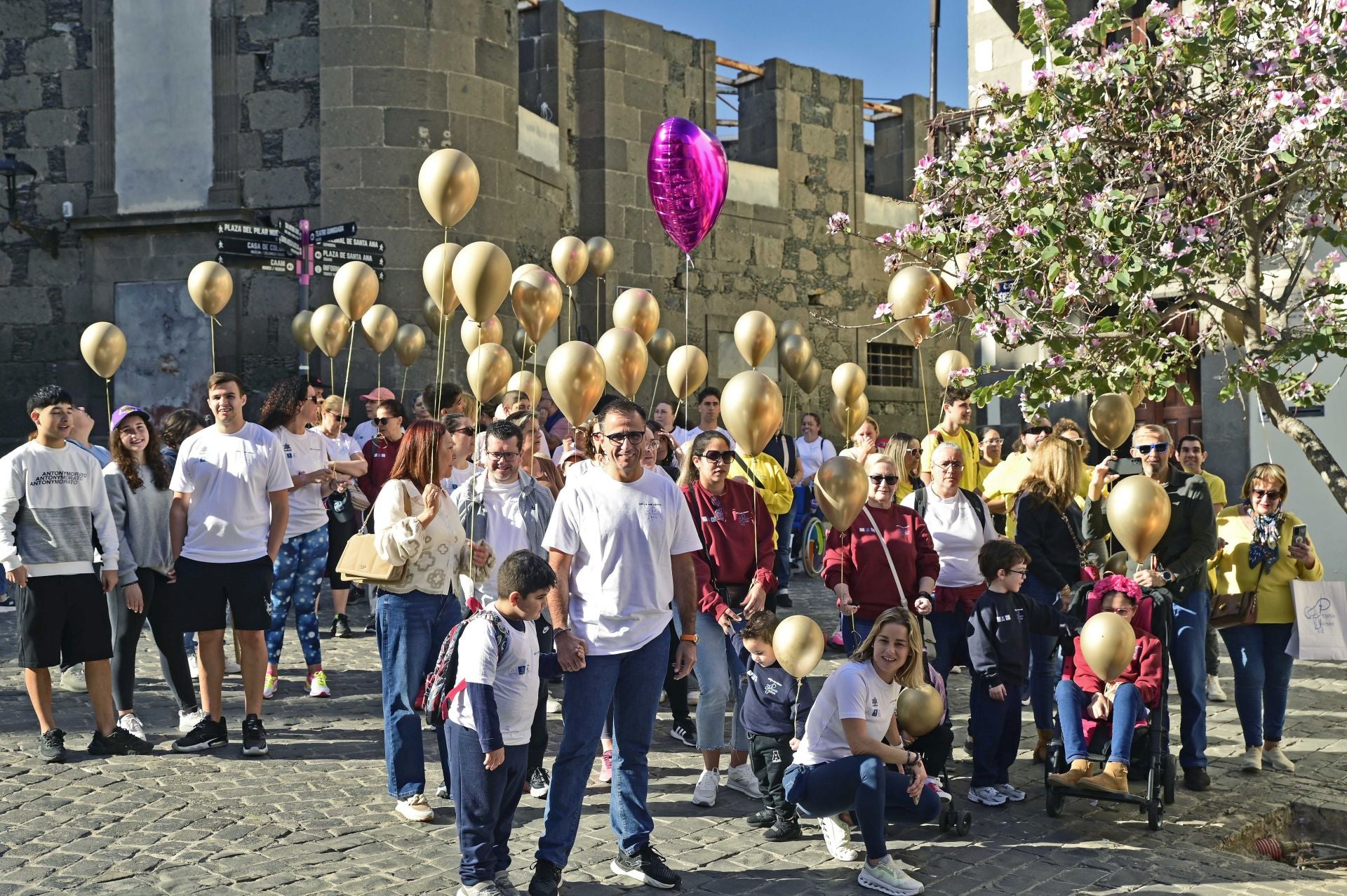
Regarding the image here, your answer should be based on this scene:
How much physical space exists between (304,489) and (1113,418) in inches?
180

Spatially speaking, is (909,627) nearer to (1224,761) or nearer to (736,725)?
(736,725)

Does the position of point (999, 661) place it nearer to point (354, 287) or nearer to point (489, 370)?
point (489, 370)

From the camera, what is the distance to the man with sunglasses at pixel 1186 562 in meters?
6.50

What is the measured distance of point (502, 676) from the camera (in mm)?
4703

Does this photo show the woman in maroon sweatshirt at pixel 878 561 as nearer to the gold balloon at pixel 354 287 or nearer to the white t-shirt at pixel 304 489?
the white t-shirt at pixel 304 489

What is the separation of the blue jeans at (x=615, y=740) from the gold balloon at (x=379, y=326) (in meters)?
7.87

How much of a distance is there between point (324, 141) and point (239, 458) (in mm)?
8253

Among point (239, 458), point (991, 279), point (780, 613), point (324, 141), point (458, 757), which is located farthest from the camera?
point (324, 141)

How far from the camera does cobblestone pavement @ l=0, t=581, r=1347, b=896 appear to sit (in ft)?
16.2

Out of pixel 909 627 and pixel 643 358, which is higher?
pixel 643 358

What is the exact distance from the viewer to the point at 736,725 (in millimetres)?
6105

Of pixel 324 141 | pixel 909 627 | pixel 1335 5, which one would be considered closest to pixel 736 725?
pixel 909 627

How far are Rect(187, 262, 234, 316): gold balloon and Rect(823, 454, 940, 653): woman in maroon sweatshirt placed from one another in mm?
6907

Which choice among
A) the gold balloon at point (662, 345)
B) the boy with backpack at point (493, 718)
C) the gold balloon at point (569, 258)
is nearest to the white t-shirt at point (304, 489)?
the boy with backpack at point (493, 718)
